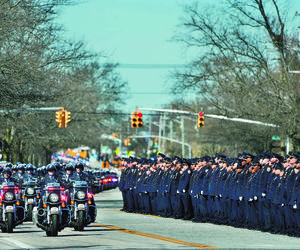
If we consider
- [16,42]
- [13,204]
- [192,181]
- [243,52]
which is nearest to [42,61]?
[16,42]

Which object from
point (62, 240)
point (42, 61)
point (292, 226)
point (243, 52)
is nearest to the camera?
point (62, 240)

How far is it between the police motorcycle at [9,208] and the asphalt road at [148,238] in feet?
0.96

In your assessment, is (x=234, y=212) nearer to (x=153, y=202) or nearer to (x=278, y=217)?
(x=278, y=217)

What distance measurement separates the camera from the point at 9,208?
1983 cm

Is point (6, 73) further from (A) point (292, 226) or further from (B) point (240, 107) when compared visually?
(B) point (240, 107)

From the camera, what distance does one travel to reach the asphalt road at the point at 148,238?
Answer: 52.0 feet

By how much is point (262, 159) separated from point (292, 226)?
2305 millimetres

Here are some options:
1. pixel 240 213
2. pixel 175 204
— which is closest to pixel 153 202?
pixel 175 204

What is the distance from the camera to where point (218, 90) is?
148 feet

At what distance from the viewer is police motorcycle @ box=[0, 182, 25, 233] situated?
1986 centimetres

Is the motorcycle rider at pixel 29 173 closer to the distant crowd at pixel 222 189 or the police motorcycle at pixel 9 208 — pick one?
the police motorcycle at pixel 9 208

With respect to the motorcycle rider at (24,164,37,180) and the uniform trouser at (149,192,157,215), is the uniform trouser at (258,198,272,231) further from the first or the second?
the uniform trouser at (149,192,157,215)

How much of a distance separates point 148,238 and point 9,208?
12.7 feet

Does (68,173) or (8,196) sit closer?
(8,196)
